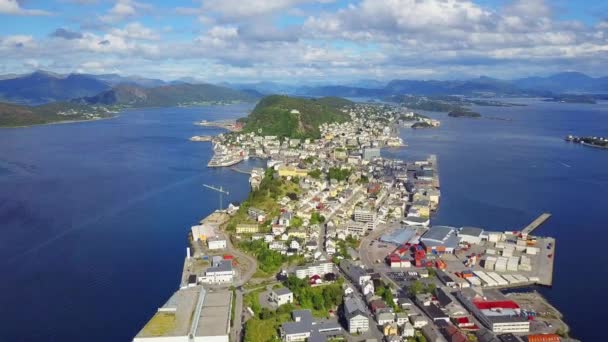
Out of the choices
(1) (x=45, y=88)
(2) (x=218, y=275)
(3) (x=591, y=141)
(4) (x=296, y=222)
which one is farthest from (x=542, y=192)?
(1) (x=45, y=88)

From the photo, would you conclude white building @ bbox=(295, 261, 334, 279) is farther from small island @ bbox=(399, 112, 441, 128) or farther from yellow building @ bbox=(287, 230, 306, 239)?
small island @ bbox=(399, 112, 441, 128)

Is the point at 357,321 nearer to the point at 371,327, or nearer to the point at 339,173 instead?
the point at 371,327

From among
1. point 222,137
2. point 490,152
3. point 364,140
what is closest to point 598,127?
point 490,152

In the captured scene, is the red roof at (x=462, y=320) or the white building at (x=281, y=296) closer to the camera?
the red roof at (x=462, y=320)

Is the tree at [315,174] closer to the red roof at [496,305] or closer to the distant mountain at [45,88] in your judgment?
the red roof at [496,305]

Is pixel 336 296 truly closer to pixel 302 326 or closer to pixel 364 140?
pixel 302 326

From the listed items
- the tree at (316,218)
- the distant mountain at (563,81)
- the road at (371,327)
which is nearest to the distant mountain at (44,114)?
the tree at (316,218)
